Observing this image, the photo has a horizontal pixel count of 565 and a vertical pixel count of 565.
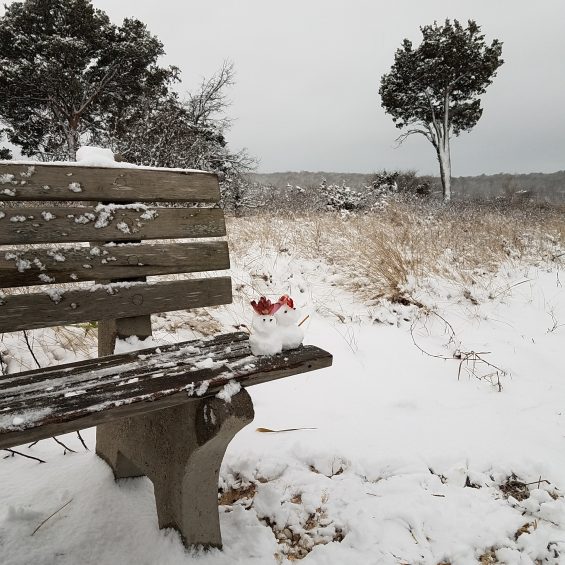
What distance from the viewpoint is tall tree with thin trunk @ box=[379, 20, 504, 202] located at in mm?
18547

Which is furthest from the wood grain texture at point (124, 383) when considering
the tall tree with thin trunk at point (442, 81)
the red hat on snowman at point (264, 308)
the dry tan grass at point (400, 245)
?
the tall tree with thin trunk at point (442, 81)

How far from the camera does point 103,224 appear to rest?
1.63m

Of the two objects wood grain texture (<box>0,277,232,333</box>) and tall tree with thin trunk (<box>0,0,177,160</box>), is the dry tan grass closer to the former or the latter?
wood grain texture (<box>0,277,232,333</box>)

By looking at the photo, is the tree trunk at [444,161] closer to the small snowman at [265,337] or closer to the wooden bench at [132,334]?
the wooden bench at [132,334]

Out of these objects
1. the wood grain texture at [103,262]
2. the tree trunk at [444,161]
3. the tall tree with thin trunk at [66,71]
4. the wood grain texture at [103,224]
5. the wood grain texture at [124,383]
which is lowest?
the wood grain texture at [124,383]

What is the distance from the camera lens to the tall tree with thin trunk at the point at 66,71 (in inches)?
572

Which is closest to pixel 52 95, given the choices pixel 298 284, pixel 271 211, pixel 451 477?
pixel 271 211

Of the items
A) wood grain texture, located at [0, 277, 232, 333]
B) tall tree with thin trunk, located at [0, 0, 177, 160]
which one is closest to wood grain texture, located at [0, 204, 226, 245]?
wood grain texture, located at [0, 277, 232, 333]

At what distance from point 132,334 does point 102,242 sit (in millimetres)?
407

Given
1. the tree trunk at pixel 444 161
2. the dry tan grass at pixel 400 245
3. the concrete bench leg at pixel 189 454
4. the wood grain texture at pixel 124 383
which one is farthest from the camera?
the tree trunk at pixel 444 161

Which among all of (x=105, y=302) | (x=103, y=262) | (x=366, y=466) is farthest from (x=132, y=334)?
(x=366, y=466)

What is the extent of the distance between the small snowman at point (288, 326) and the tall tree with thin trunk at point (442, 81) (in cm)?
1976

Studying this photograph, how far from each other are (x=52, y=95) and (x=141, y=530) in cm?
1753

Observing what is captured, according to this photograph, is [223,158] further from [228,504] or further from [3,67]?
[228,504]
